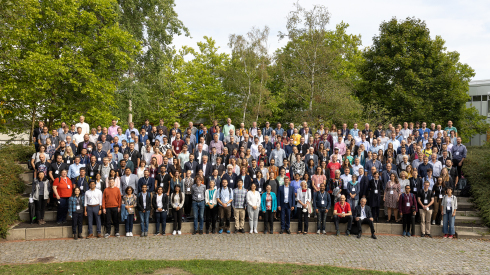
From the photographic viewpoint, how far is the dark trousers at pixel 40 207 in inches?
433

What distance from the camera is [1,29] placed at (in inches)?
432

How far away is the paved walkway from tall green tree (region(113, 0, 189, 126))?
14.5m

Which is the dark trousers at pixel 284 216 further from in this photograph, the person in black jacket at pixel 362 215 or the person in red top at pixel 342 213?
the person in black jacket at pixel 362 215

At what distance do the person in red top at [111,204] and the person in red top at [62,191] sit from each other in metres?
1.27

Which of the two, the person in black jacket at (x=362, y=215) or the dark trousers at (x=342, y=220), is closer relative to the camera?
the person in black jacket at (x=362, y=215)

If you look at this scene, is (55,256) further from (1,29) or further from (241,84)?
(241,84)

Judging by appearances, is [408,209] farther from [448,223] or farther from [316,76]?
[316,76]

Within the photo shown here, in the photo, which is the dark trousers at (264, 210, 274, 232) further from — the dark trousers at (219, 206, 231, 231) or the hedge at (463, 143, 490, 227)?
the hedge at (463, 143, 490, 227)

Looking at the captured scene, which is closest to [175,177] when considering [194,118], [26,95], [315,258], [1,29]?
[315,258]

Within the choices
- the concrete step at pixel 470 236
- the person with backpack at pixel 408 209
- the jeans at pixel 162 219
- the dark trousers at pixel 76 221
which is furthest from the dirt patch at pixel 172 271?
the concrete step at pixel 470 236

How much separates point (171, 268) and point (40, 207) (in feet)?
18.9

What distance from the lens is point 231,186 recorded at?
38.3ft

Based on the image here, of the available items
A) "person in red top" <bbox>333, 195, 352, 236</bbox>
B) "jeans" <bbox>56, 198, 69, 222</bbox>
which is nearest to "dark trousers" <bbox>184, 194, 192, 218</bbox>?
"jeans" <bbox>56, 198, 69, 222</bbox>

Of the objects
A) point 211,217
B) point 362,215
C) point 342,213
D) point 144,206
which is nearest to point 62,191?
point 144,206
